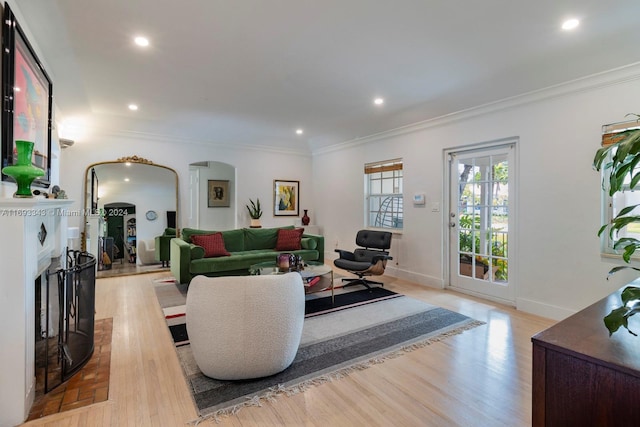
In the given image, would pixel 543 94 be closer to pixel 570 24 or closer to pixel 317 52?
pixel 570 24

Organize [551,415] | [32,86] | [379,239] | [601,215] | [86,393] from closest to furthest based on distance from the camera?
[551,415], [86,393], [32,86], [601,215], [379,239]

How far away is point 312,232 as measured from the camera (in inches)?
272

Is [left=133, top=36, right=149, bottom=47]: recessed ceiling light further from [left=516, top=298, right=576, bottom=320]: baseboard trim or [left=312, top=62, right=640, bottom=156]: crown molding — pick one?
[left=516, top=298, right=576, bottom=320]: baseboard trim

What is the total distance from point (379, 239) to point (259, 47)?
3165 mm

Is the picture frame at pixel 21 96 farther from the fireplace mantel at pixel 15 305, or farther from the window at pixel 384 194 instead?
the window at pixel 384 194

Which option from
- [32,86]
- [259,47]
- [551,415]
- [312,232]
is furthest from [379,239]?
[32,86]

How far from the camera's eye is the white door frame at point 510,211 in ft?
12.1

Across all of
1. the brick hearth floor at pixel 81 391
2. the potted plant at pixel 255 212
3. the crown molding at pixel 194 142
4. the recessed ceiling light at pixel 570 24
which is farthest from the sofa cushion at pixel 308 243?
the recessed ceiling light at pixel 570 24

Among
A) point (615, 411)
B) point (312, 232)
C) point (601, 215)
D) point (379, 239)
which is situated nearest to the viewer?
point (615, 411)

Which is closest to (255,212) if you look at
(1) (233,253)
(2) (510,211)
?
(1) (233,253)

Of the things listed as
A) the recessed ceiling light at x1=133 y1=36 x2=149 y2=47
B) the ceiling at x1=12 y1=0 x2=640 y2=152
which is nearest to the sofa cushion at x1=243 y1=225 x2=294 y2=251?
the ceiling at x1=12 y1=0 x2=640 y2=152

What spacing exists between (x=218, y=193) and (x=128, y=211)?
1560 mm

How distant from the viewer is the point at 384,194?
5.50m

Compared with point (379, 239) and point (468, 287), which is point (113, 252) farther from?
point (468, 287)
